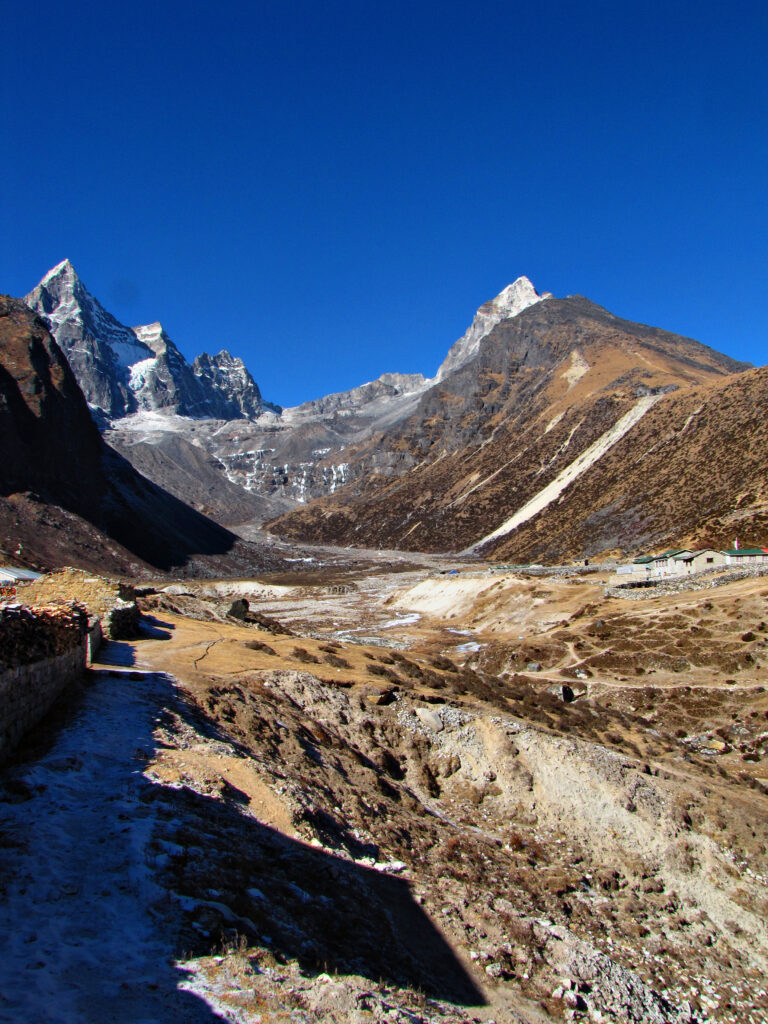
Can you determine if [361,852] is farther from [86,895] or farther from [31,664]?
[31,664]

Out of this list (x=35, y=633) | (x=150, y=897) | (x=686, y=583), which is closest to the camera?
(x=150, y=897)

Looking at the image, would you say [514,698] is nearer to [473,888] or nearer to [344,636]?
[473,888]

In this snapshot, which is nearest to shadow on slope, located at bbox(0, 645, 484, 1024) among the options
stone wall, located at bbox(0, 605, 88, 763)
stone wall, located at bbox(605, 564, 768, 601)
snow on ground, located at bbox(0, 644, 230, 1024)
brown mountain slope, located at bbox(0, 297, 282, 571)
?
snow on ground, located at bbox(0, 644, 230, 1024)

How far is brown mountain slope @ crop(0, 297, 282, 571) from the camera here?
8962cm

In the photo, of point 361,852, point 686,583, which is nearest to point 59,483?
point 686,583

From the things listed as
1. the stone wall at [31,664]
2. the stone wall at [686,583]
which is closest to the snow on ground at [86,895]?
the stone wall at [31,664]

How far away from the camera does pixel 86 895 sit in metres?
7.21

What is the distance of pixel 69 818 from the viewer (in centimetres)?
880

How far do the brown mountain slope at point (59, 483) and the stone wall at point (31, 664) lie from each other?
226 ft

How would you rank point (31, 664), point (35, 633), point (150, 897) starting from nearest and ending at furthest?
point (150, 897) → point (31, 664) → point (35, 633)

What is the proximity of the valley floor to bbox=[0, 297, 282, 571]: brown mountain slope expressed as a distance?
69.9m

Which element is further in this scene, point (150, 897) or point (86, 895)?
point (150, 897)

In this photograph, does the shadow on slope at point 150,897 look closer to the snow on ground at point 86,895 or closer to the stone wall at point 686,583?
the snow on ground at point 86,895

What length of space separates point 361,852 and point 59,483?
4328 inches
